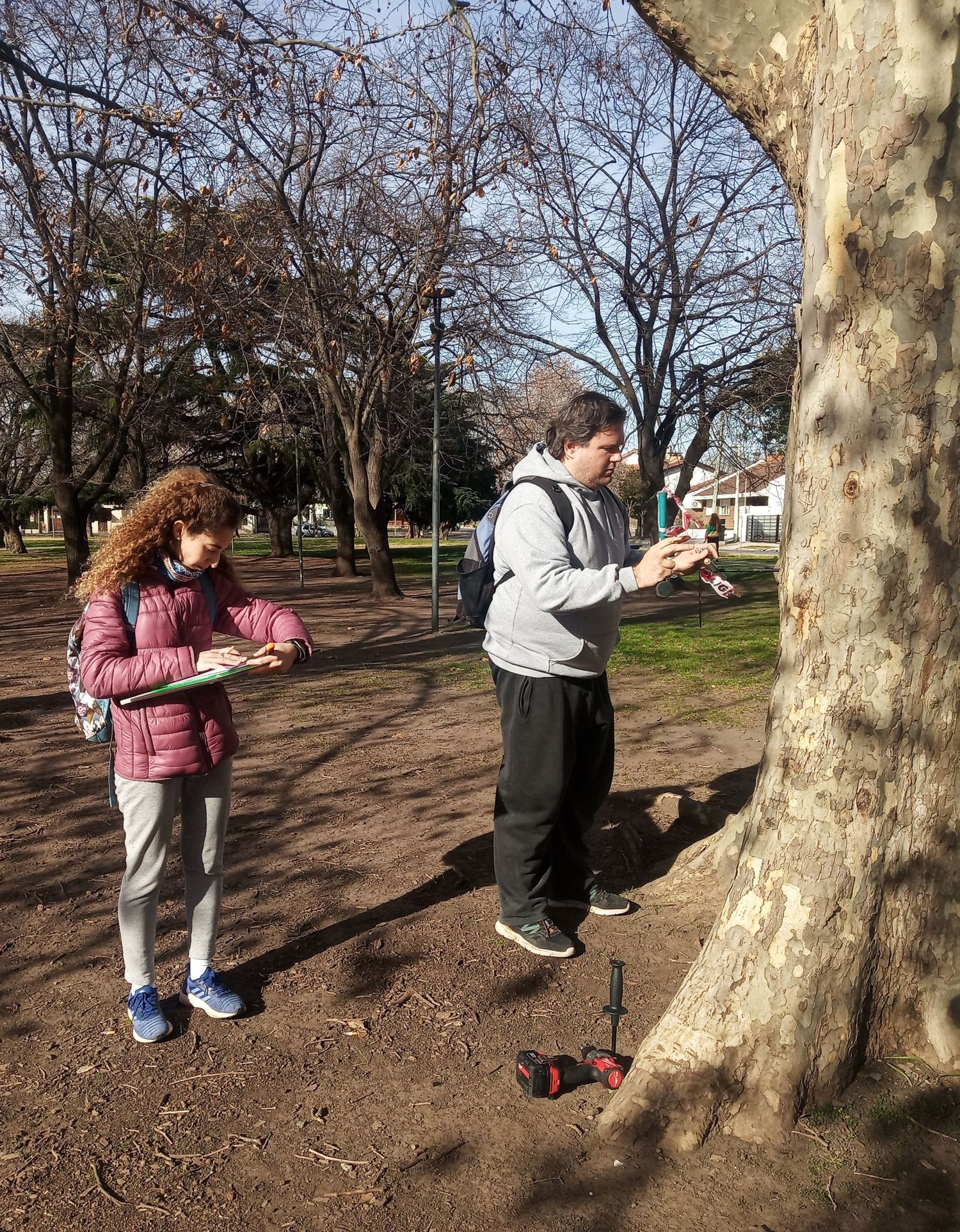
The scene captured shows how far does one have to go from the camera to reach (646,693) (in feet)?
29.9

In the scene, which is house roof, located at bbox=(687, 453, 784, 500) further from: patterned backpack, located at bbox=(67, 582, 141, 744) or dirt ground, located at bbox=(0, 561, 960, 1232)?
patterned backpack, located at bbox=(67, 582, 141, 744)

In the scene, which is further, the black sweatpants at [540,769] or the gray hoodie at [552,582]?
the black sweatpants at [540,769]

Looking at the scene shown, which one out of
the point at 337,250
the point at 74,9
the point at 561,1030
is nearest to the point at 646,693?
the point at 561,1030

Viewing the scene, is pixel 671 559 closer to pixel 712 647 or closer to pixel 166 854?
pixel 166 854

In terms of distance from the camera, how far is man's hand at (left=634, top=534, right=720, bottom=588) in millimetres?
3174

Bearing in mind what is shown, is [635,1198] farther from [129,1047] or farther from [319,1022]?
[129,1047]

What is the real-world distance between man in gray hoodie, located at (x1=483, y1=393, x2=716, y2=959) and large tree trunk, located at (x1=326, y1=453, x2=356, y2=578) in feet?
66.7

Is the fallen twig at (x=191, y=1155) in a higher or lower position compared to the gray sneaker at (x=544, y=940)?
lower

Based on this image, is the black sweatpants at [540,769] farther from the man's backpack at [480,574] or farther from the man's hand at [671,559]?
the man's hand at [671,559]

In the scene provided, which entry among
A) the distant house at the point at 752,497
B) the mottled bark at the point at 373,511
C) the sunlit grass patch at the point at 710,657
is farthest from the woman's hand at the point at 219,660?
the mottled bark at the point at 373,511

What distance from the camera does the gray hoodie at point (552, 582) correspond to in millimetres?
3342

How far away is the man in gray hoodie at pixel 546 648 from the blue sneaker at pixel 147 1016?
1.25 m

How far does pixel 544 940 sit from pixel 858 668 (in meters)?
1.67

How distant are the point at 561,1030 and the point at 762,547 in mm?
45658
